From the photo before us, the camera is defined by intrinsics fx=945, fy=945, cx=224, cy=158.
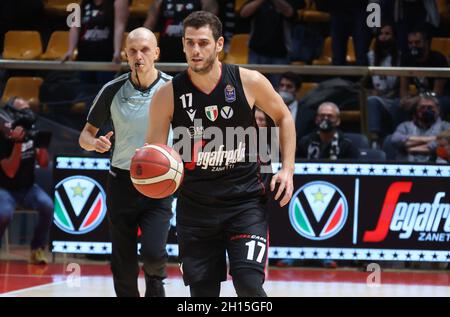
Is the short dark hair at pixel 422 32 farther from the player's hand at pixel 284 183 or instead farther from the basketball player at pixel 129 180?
the player's hand at pixel 284 183

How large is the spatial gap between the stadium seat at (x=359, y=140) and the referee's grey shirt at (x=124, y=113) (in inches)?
168

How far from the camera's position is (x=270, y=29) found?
12.6 m

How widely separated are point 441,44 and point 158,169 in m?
8.35

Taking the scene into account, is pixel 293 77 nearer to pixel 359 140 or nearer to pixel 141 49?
pixel 359 140

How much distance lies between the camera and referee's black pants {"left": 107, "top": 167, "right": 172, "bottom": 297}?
7.22 m

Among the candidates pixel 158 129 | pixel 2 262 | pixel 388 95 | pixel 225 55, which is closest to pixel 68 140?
pixel 2 262

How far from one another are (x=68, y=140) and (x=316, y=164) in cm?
308

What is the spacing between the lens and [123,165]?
727cm

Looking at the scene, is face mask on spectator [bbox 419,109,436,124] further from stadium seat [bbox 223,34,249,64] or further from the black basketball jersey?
the black basketball jersey

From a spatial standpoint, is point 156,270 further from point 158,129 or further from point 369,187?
point 369,187

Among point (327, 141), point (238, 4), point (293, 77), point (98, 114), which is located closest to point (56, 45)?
point (238, 4)

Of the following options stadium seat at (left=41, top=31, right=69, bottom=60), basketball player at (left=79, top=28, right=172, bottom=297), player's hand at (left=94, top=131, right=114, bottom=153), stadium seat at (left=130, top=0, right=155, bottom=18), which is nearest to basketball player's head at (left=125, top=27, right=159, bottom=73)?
basketball player at (left=79, top=28, right=172, bottom=297)

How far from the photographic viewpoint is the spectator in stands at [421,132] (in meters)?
11.1

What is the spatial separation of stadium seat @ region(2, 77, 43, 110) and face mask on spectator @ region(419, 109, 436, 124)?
193 inches
